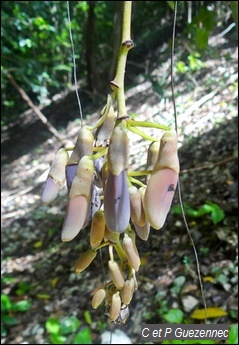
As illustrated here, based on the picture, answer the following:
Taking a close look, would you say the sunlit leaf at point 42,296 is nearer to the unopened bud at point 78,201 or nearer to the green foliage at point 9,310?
the green foliage at point 9,310

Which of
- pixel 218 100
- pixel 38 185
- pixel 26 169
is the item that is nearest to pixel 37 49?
pixel 26 169

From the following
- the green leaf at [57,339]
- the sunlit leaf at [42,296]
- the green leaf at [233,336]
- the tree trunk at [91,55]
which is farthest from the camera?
the tree trunk at [91,55]

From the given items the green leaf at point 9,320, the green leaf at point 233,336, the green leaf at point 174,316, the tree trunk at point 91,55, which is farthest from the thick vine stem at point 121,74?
the tree trunk at point 91,55

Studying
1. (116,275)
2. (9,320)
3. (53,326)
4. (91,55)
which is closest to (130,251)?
(116,275)

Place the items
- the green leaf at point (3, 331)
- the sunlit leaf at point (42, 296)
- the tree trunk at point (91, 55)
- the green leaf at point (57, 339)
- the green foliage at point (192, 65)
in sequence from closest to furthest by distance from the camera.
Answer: the green leaf at point (57, 339) < the green leaf at point (3, 331) < the sunlit leaf at point (42, 296) < the green foliage at point (192, 65) < the tree trunk at point (91, 55)

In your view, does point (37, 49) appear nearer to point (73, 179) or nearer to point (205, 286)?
point (205, 286)

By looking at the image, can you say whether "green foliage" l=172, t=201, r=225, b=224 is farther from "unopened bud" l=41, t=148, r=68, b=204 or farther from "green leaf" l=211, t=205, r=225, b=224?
"unopened bud" l=41, t=148, r=68, b=204
